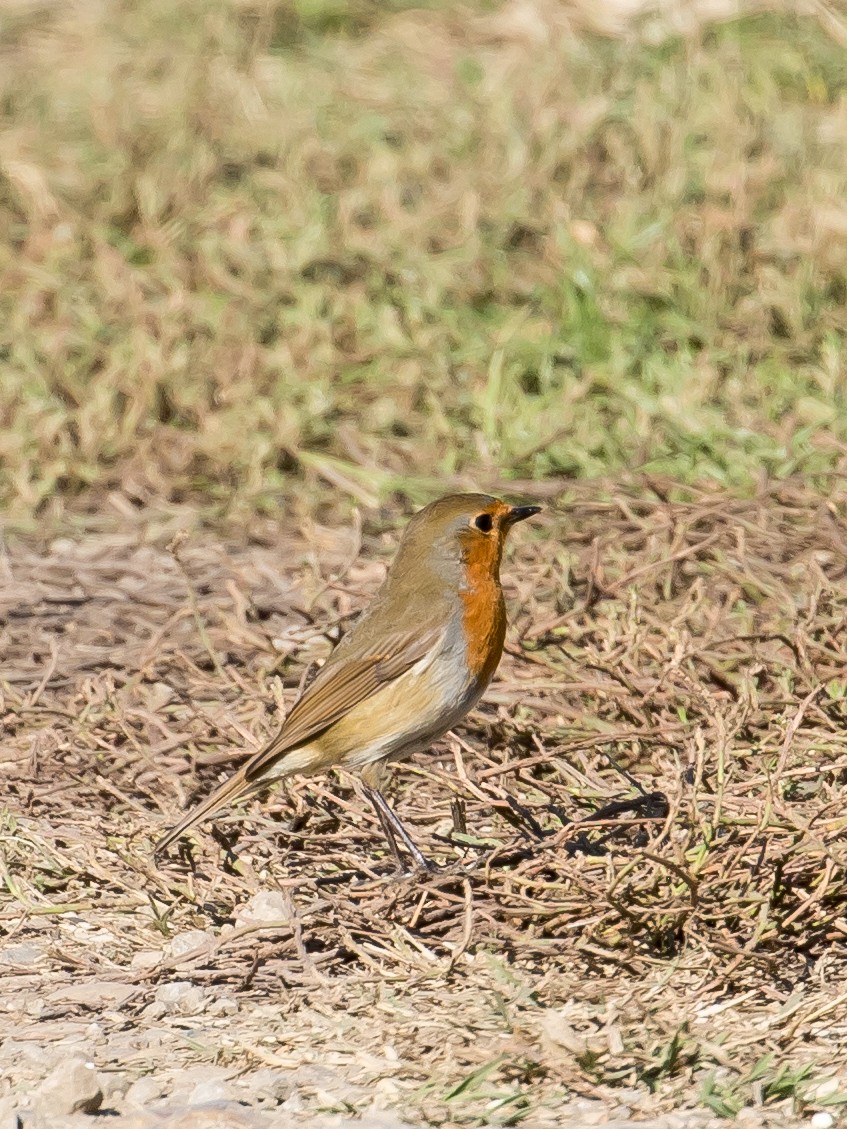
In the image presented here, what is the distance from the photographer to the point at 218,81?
951 centimetres

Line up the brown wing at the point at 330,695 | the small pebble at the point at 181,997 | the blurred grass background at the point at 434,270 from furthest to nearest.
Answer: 1. the blurred grass background at the point at 434,270
2. the brown wing at the point at 330,695
3. the small pebble at the point at 181,997

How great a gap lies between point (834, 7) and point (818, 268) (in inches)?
98.8

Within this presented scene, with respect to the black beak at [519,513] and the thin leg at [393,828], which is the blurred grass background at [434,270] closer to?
the black beak at [519,513]

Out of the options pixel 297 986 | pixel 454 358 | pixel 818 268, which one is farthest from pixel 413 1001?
pixel 818 268

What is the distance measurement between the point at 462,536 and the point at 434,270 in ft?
9.84

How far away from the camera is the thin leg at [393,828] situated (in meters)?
4.45

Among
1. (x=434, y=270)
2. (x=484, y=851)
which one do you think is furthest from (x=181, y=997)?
(x=434, y=270)

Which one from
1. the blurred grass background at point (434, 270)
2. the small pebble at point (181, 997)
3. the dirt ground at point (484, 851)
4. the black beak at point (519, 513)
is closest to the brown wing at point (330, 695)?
the dirt ground at point (484, 851)

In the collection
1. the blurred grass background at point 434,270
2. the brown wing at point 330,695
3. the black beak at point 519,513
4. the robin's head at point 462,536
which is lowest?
the blurred grass background at point 434,270

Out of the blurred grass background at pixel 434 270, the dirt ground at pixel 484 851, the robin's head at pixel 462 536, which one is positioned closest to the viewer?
the dirt ground at pixel 484 851

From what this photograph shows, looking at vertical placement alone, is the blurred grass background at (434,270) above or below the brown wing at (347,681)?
below

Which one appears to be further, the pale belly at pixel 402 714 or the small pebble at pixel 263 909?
the pale belly at pixel 402 714

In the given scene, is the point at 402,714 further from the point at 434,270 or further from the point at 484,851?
the point at 434,270

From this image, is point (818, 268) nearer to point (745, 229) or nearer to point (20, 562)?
point (745, 229)
